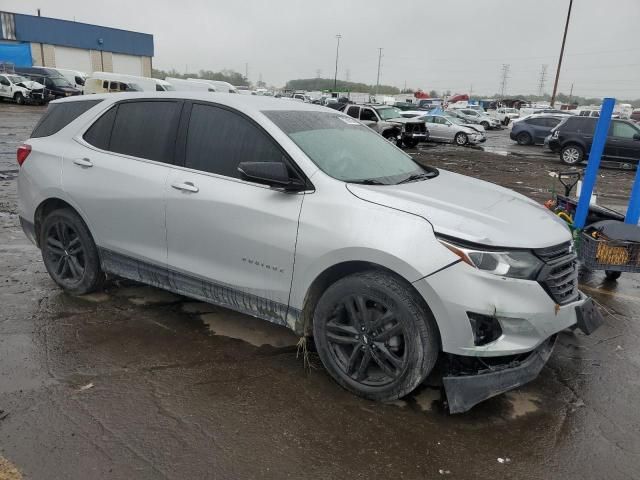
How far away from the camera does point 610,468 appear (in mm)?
2674

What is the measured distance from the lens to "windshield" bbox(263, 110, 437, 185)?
3.44 meters

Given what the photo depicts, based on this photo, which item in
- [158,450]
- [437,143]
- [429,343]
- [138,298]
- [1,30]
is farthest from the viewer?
[1,30]

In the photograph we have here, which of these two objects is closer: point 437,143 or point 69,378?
point 69,378

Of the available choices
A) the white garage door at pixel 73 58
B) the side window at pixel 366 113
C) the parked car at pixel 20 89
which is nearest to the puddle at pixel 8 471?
the side window at pixel 366 113

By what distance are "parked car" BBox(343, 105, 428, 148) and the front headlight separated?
1748cm

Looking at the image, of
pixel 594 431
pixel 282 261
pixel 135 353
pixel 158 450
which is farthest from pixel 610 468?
pixel 135 353

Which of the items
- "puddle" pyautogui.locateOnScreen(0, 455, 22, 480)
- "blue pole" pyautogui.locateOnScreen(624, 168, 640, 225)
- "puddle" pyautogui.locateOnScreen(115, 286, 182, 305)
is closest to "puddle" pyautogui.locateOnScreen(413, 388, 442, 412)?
"puddle" pyautogui.locateOnScreen(0, 455, 22, 480)

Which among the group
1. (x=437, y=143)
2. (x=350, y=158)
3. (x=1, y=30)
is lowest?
(x=437, y=143)

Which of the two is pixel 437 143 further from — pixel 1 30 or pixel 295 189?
pixel 1 30

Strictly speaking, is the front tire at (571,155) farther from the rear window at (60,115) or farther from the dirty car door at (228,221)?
the rear window at (60,115)

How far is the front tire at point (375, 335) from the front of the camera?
290cm

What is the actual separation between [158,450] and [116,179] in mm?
2183

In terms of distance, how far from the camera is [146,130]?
4012 mm

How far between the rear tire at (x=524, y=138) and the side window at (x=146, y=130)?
25.5 m
